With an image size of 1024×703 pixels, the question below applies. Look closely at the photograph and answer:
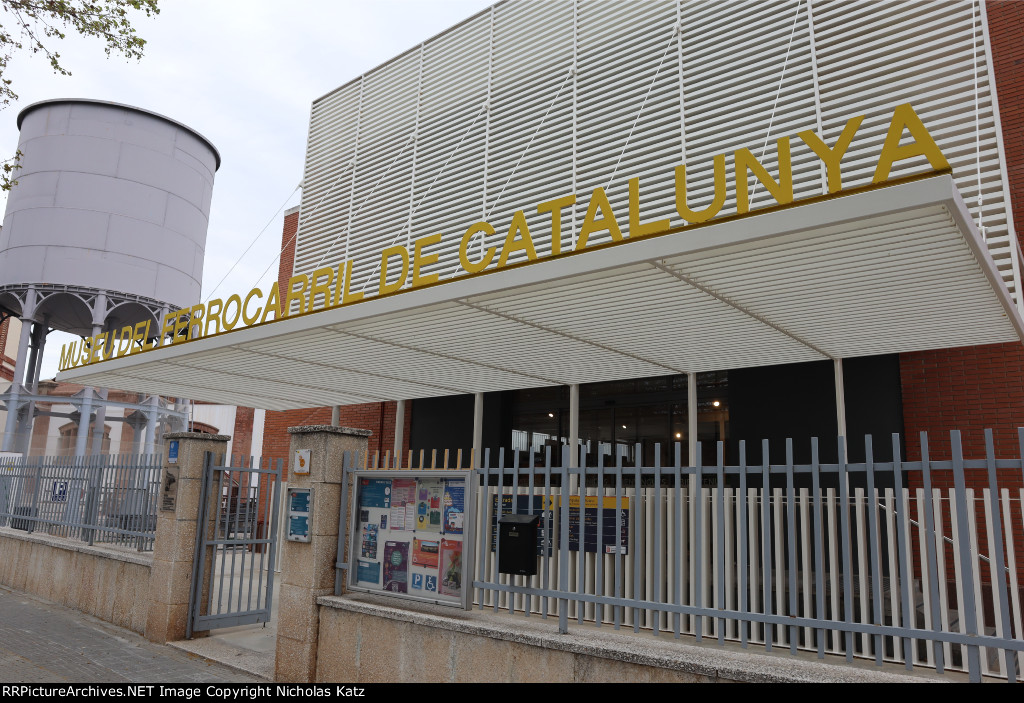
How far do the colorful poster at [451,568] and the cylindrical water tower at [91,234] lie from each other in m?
24.7

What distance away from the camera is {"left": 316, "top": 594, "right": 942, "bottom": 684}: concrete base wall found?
460 centimetres

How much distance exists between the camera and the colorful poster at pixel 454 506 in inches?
261

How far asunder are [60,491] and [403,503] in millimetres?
9062

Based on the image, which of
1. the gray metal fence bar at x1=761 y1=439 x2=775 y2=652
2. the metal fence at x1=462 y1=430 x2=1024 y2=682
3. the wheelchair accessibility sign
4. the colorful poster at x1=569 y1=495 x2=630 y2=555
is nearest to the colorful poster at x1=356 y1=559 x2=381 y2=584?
the metal fence at x1=462 y1=430 x2=1024 y2=682

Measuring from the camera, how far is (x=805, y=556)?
245 inches

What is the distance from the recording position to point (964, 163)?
340 inches

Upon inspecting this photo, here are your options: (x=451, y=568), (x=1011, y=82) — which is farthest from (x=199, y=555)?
(x=1011, y=82)

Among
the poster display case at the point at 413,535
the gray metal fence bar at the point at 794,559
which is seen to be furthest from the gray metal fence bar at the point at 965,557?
the poster display case at the point at 413,535

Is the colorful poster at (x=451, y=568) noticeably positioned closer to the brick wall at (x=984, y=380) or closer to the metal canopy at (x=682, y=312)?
the metal canopy at (x=682, y=312)

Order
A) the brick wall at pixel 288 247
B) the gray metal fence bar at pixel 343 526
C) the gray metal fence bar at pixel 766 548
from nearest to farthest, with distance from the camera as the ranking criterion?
the gray metal fence bar at pixel 766 548 → the gray metal fence bar at pixel 343 526 → the brick wall at pixel 288 247

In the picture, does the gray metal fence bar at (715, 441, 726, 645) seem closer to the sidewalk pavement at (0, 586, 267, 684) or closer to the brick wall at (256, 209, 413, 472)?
the sidewalk pavement at (0, 586, 267, 684)

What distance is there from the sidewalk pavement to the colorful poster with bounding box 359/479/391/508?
2146 mm
